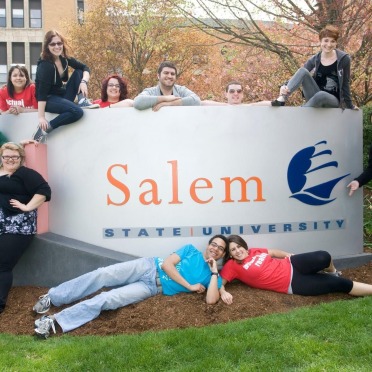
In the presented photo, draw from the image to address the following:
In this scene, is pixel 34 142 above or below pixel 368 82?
below

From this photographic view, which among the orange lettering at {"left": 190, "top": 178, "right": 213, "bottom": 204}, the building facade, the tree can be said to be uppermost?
the building facade

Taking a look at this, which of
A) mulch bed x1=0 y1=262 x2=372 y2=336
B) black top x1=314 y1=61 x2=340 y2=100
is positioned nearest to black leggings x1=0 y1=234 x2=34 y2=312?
mulch bed x1=0 y1=262 x2=372 y2=336

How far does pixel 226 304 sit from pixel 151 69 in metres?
17.7

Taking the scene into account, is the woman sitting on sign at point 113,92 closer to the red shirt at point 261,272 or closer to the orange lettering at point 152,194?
the orange lettering at point 152,194

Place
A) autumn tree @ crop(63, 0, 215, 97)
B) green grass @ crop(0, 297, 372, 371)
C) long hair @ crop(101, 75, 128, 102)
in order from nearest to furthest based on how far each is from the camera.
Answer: green grass @ crop(0, 297, 372, 371) → long hair @ crop(101, 75, 128, 102) → autumn tree @ crop(63, 0, 215, 97)

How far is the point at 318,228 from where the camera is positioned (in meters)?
6.57

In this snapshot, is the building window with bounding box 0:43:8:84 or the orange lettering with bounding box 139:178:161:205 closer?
the orange lettering with bounding box 139:178:161:205

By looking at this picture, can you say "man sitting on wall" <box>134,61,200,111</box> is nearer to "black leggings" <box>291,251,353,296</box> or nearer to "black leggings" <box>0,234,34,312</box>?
"black leggings" <box>0,234,34,312</box>

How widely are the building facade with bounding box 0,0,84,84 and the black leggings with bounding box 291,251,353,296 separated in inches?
1345

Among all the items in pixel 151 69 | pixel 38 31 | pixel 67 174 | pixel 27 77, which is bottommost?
pixel 67 174

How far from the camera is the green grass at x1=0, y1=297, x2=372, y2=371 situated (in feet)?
13.4

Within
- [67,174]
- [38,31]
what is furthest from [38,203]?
[38,31]

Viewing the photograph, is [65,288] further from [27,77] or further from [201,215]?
[27,77]

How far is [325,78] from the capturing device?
6.55 meters
